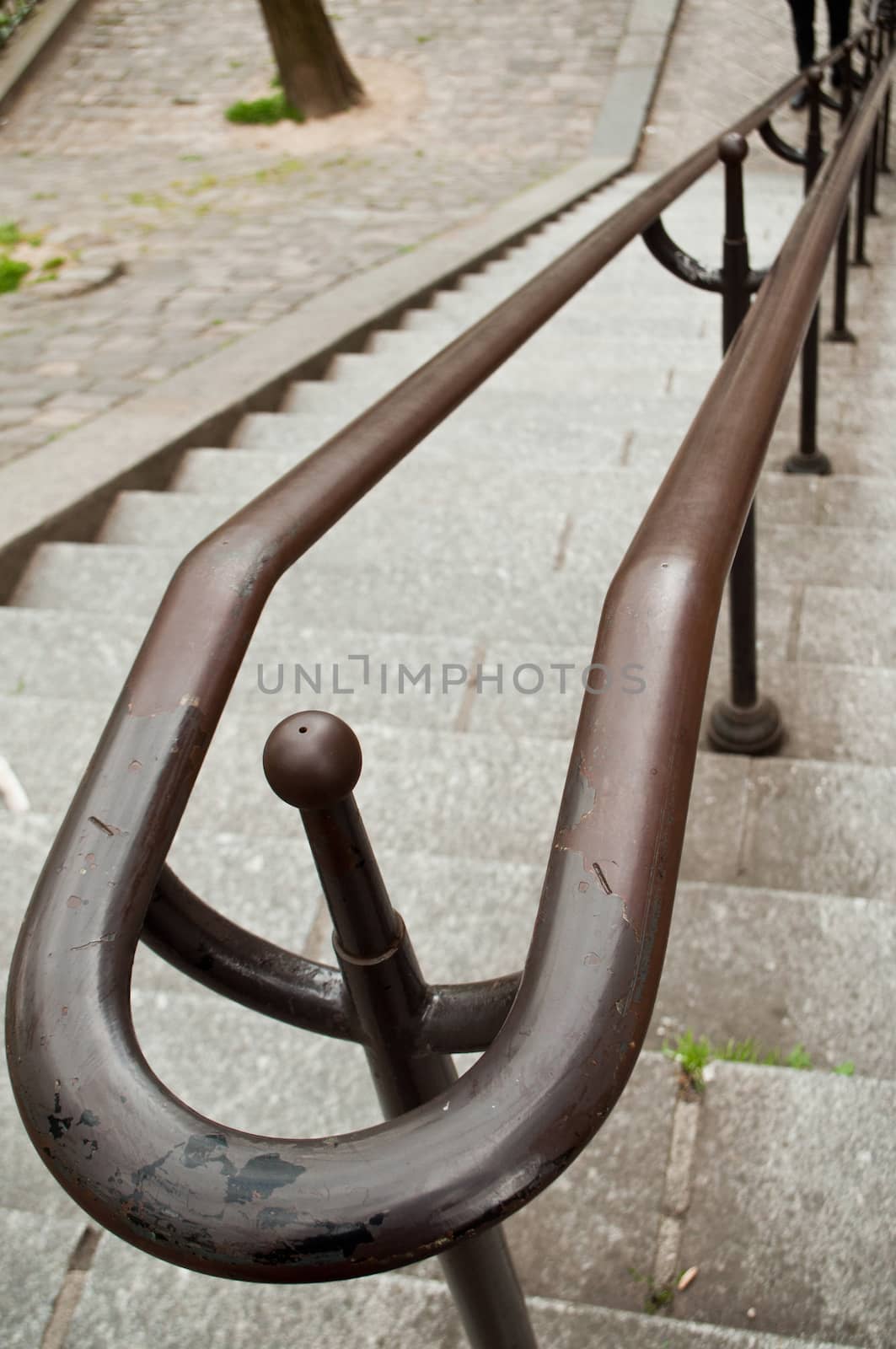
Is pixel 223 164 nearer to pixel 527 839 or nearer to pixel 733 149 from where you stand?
pixel 733 149

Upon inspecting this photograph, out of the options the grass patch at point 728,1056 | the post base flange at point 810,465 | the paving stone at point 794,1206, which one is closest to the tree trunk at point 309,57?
the post base flange at point 810,465

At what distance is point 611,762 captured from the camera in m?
0.60

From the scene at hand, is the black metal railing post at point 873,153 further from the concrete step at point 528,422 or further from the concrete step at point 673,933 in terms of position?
the concrete step at point 673,933

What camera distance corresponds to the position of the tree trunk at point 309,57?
9.74 meters

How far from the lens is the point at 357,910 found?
2.32 feet

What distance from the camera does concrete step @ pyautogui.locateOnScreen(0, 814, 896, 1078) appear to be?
1.58m

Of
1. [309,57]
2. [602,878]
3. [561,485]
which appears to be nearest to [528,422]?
[561,485]

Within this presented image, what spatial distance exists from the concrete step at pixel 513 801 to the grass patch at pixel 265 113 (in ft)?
30.9

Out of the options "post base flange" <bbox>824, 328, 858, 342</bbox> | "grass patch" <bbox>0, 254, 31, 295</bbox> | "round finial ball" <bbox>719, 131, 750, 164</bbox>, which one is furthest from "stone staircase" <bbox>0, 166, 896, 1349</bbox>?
"grass patch" <bbox>0, 254, 31, 295</bbox>

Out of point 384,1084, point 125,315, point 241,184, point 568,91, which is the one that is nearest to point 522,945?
point 384,1084

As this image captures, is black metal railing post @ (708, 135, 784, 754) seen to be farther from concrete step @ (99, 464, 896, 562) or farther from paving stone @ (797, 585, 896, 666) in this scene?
concrete step @ (99, 464, 896, 562)

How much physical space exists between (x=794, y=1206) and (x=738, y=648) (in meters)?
1.03

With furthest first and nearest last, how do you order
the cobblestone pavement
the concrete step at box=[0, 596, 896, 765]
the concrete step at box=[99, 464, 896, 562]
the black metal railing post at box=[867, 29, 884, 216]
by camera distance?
the cobblestone pavement, the black metal railing post at box=[867, 29, 884, 216], the concrete step at box=[99, 464, 896, 562], the concrete step at box=[0, 596, 896, 765]

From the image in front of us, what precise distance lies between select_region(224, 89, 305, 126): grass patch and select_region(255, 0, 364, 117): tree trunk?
80mm
